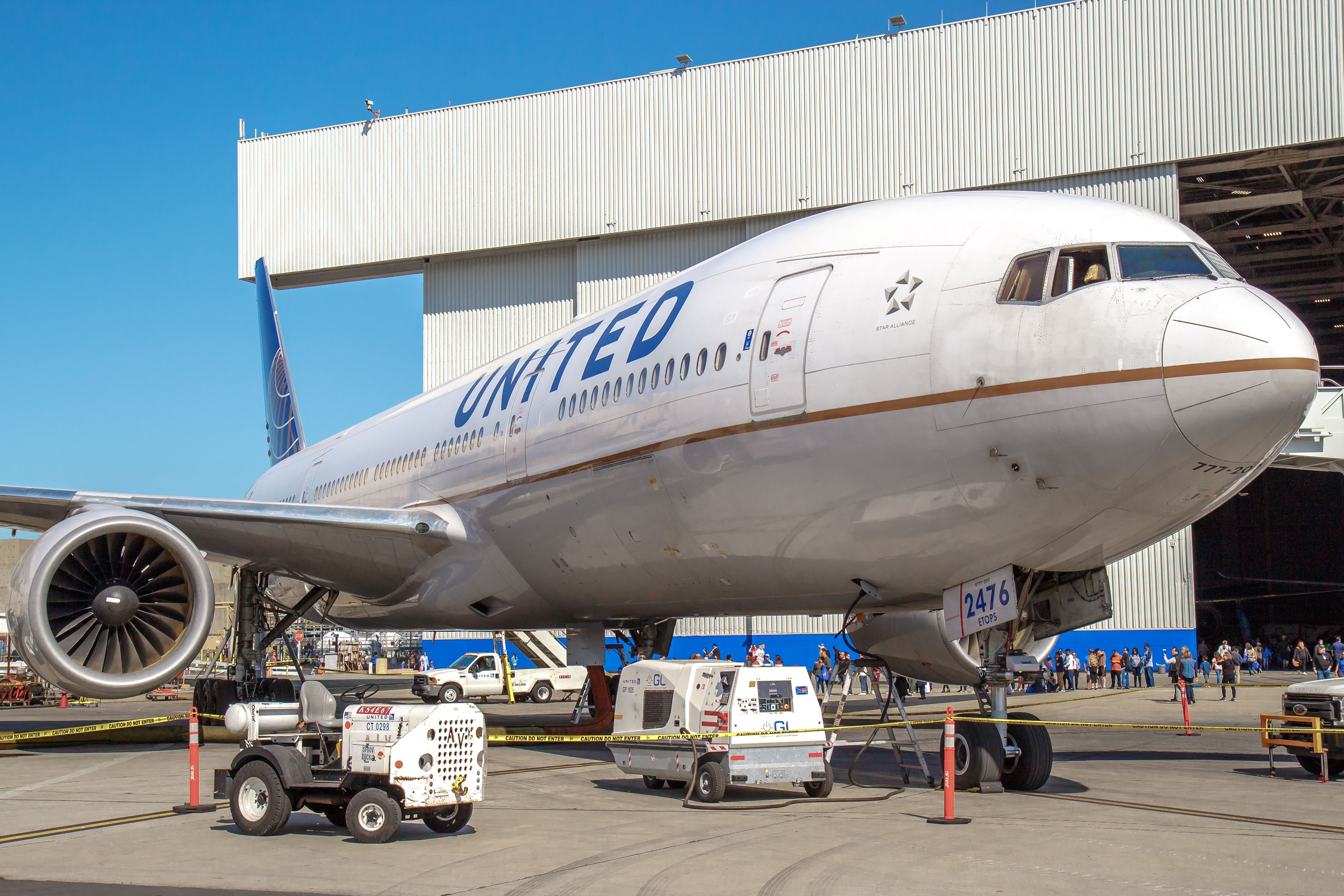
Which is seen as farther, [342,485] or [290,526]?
[342,485]

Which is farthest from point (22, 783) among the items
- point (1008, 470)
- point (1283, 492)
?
point (1283, 492)

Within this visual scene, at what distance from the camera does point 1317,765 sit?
1257cm

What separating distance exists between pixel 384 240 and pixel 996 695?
30.5 meters

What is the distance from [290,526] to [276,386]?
46.1ft

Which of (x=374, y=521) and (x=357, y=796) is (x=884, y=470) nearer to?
(x=357, y=796)

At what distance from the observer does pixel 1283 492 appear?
2235 inches

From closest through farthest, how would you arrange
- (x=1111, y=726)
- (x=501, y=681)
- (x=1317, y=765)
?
(x=1111, y=726) < (x=1317, y=765) < (x=501, y=681)

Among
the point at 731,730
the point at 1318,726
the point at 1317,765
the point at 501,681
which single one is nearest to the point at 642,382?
the point at 731,730

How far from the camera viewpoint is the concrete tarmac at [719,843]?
6.42 metres

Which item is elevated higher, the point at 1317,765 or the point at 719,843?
the point at 719,843

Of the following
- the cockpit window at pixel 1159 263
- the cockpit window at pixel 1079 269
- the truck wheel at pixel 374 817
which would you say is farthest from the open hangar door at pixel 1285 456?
the truck wheel at pixel 374 817

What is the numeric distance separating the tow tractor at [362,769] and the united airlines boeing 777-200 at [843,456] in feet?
10.5

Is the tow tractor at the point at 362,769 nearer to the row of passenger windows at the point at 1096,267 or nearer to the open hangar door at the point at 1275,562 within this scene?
the row of passenger windows at the point at 1096,267

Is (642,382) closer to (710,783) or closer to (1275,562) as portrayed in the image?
(710,783)
